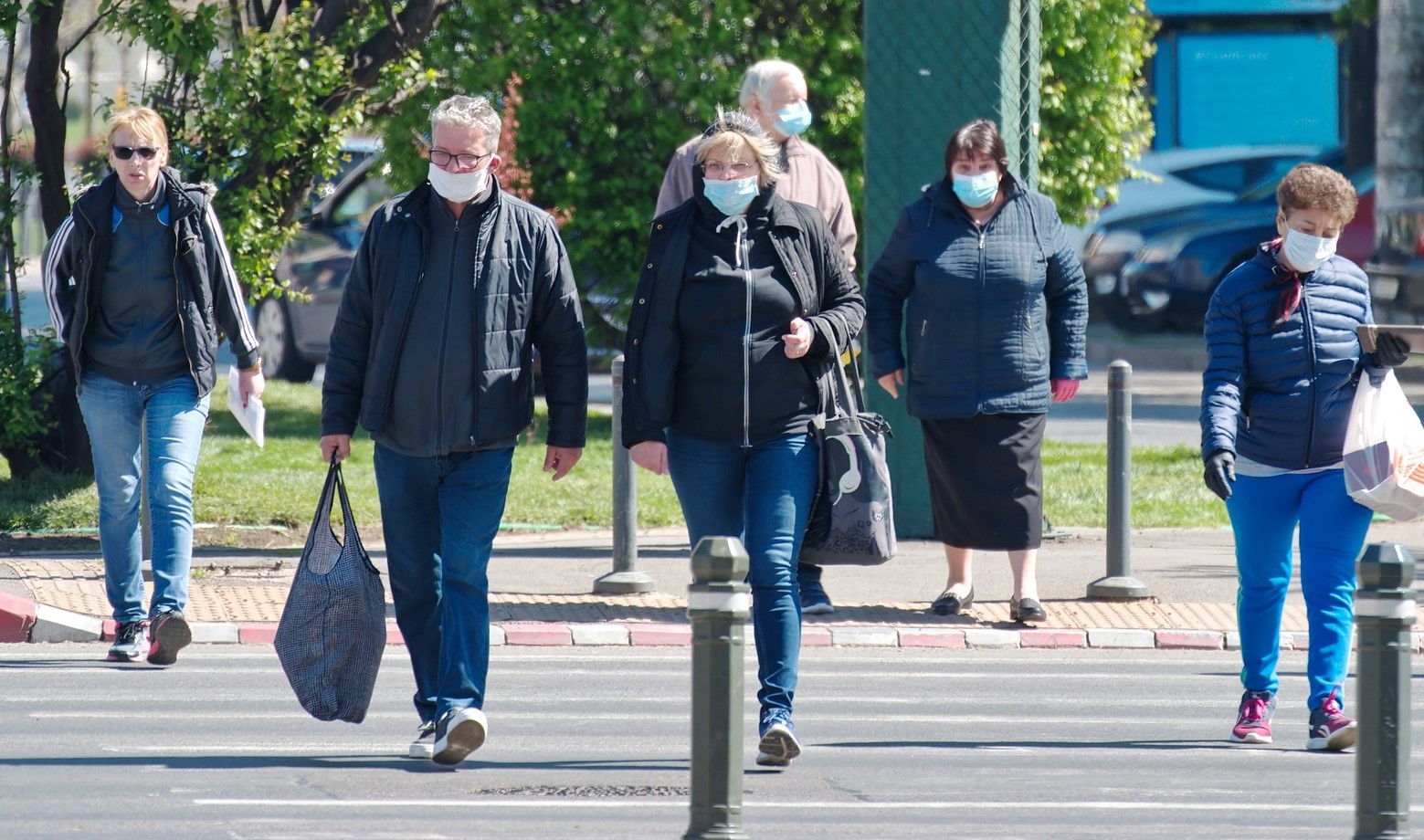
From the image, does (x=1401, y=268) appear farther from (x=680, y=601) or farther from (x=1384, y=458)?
(x=1384, y=458)

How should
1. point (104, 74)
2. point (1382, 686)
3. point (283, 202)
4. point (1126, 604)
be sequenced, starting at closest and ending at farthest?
1. point (1382, 686)
2. point (1126, 604)
3. point (283, 202)
4. point (104, 74)

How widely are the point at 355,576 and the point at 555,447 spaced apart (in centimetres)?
69

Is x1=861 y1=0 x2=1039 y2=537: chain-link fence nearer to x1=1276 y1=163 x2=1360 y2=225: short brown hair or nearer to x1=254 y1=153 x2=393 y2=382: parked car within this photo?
x1=1276 y1=163 x2=1360 y2=225: short brown hair

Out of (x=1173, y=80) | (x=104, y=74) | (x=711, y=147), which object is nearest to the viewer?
(x=711, y=147)

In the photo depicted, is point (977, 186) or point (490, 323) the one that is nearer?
point (490, 323)

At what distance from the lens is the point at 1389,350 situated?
679 centimetres

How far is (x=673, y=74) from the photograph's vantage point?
14516mm

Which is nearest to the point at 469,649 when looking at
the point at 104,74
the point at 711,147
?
the point at 711,147

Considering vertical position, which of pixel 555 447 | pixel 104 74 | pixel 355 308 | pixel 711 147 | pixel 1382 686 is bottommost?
pixel 1382 686

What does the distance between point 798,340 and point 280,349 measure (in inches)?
500

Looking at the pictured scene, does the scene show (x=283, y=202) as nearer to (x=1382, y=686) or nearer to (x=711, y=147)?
(x=711, y=147)

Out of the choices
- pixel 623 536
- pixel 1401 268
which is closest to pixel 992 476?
pixel 623 536

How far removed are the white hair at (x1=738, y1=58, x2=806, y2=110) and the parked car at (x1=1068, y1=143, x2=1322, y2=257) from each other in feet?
53.4

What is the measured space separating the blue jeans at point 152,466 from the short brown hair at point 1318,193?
381cm
